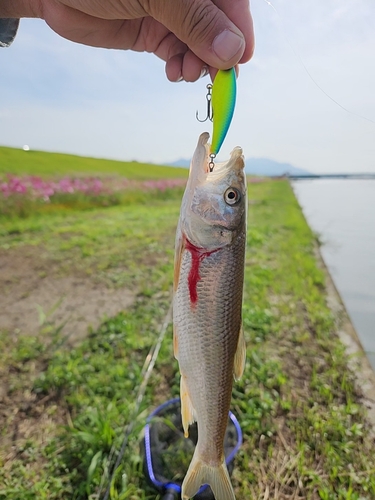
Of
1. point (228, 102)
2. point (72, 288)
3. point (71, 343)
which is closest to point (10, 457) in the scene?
point (71, 343)

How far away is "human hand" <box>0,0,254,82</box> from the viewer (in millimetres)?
1752

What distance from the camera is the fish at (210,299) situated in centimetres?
161

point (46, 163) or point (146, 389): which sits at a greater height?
point (46, 163)

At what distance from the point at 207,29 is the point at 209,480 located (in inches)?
76.8

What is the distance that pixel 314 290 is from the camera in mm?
6082

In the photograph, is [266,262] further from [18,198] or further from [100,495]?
[18,198]

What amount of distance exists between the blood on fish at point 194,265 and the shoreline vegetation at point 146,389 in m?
1.62

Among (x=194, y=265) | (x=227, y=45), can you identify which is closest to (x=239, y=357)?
(x=194, y=265)

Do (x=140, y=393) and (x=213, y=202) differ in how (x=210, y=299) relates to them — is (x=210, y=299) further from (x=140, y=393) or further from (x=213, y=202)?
(x=140, y=393)

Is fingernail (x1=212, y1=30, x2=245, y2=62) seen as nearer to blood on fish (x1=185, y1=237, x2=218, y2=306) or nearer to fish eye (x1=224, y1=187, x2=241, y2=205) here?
fish eye (x1=224, y1=187, x2=241, y2=205)

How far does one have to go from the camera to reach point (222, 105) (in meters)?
1.49

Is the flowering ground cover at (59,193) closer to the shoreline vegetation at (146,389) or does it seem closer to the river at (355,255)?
the shoreline vegetation at (146,389)

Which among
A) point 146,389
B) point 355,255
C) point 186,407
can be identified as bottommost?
point 146,389

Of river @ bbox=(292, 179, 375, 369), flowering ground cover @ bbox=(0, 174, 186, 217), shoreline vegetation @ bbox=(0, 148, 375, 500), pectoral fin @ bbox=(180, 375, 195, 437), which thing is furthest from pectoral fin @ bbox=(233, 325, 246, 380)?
flowering ground cover @ bbox=(0, 174, 186, 217)
